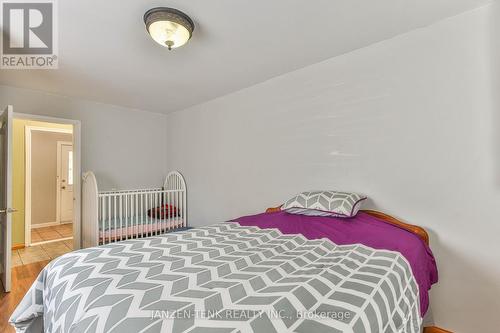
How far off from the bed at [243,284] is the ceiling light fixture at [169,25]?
1.41 meters

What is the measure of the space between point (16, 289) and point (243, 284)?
3051mm

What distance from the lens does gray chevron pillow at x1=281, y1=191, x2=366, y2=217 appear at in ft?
5.96

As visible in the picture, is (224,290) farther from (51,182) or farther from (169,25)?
(51,182)

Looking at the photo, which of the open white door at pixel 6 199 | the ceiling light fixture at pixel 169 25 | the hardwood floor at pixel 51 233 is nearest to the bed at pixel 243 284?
the ceiling light fixture at pixel 169 25

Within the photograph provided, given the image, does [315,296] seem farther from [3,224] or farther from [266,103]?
[3,224]

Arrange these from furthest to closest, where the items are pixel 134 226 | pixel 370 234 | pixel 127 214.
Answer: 1. pixel 127 214
2. pixel 134 226
3. pixel 370 234

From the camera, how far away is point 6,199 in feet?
7.84

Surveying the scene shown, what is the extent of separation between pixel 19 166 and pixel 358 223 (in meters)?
5.23

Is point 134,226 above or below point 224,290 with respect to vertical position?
below

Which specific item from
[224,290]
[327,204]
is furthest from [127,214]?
[224,290]

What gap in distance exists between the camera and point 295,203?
6.78 feet

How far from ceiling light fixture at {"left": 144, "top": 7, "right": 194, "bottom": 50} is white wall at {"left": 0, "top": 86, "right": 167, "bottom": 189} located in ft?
8.31

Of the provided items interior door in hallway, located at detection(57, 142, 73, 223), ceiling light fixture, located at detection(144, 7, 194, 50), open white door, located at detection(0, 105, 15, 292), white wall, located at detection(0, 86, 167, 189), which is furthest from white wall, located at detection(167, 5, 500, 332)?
interior door in hallway, located at detection(57, 142, 73, 223)

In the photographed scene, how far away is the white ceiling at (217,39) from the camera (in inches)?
61.5
